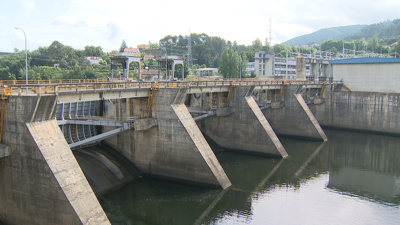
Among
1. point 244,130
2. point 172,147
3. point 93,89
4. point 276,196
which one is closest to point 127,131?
point 172,147

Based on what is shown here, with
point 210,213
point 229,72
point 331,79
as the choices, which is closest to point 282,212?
point 210,213

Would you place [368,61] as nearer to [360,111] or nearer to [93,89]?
[360,111]

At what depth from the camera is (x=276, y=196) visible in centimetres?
2709

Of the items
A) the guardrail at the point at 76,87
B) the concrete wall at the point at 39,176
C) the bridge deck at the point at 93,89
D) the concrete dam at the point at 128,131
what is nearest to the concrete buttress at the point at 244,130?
the concrete dam at the point at 128,131

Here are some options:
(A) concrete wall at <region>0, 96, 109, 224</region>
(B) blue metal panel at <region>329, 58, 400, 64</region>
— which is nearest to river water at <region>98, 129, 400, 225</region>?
(A) concrete wall at <region>0, 96, 109, 224</region>

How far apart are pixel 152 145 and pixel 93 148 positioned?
5.73 metres

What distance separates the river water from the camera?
74.9ft

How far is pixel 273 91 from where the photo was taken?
50.4 meters

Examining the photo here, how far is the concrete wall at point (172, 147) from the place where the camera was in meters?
26.9

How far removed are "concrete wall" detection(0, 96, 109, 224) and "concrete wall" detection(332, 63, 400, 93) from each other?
52.4 metres

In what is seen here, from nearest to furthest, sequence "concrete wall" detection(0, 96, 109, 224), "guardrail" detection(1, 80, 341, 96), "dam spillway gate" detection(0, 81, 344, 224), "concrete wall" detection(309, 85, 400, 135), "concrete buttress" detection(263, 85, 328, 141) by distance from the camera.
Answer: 1. "concrete wall" detection(0, 96, 109, 224)
2. "dam spillway gate" detection(0, 81, 344, 224)
3. "guardrail" detection(1, 80, 341, 96)
4. "concrete buttress" detection(263, 85, 328, 141)
5. "concrete wall" detection(309, 85, 400, 135)

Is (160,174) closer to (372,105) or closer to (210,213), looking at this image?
(210,213)

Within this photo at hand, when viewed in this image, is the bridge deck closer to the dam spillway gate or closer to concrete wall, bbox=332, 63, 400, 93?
the dam spillway gate

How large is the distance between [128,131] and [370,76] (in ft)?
148
